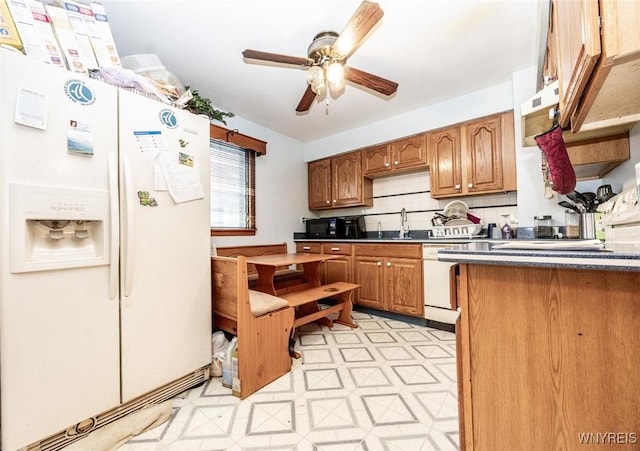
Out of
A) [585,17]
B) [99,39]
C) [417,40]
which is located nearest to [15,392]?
[99,39]

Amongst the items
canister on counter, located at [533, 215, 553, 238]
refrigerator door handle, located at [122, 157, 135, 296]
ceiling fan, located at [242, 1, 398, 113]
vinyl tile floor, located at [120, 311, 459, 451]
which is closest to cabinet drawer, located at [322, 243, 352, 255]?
vinyl tile floor, located at [120, 311, 459, 451]

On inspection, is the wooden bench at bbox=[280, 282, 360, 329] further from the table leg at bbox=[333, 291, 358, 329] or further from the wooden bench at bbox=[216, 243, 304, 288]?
the wooden bench at bbox=[216, 243, 304, 288]

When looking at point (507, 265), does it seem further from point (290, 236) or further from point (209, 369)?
point (290, 236)

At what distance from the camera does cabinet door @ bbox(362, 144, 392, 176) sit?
3424mm

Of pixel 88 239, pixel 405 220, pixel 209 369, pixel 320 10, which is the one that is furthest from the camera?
pixel 405 220

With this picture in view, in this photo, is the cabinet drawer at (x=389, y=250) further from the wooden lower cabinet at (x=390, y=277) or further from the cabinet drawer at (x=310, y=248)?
the cabinet drawer at (x=310, y=248)

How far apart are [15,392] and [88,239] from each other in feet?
2.15

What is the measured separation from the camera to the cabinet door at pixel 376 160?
11.2 feet

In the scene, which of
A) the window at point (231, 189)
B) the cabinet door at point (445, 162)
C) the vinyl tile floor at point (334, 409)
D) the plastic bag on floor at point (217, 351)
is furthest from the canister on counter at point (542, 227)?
the window at point (231, 189)

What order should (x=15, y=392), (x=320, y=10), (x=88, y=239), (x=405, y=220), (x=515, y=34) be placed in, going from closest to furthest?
(x=15, y=392) → (x=88, y=239) → (x=320, y=10) → (x=515, y=34) → (x=405, y=220)

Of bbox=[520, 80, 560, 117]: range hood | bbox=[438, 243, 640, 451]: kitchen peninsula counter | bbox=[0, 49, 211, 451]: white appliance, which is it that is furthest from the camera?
bbox=[520, 80, 560, 117]: range hood

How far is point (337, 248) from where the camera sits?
350cm

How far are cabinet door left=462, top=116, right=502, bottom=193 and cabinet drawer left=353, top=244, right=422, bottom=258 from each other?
0.84 metres

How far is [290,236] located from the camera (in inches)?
157
